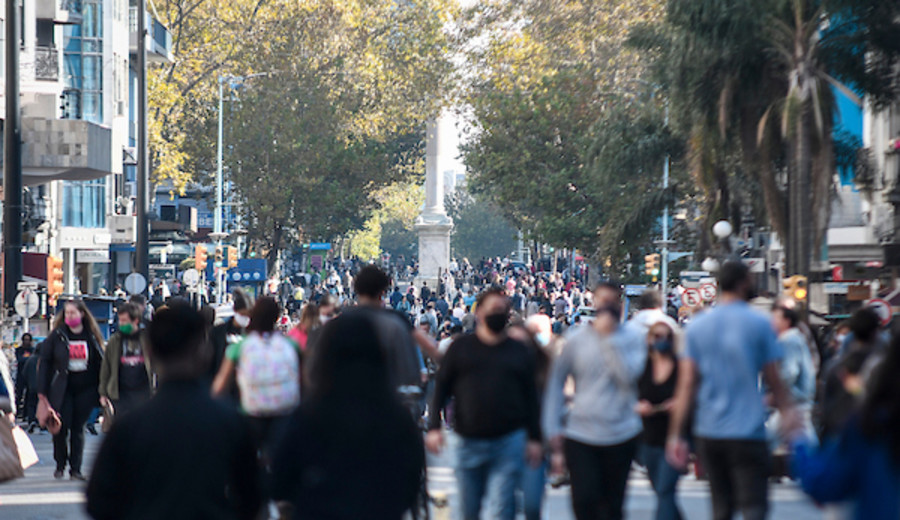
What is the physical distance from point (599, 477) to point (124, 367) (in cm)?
611

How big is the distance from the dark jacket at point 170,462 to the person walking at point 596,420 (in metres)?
3.56

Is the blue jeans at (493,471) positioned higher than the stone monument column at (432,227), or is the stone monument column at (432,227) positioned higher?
the stone monument column at (432,227)

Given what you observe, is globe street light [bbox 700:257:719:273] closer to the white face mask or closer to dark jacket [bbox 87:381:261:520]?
Result: the white face mask

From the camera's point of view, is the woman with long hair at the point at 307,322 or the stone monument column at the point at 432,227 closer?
the woman with long hair at the point at 307,322

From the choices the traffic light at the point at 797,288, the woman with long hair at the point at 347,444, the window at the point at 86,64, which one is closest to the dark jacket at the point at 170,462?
the woman with long hair at the point at 347,444

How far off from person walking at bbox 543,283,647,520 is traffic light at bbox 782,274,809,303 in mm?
15587

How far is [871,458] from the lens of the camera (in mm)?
4109

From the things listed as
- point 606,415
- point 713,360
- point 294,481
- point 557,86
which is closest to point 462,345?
point 606,415

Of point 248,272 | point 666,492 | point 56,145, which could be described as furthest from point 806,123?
point 248,272

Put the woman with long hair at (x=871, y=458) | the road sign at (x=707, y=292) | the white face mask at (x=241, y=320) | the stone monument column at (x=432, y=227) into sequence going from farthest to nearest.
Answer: the stone monument column at (x=432, y=227), the road sign at (x=707, y=292), the white face mask at (x=241, y=320), the woman with long hair at (x=871, y=458)

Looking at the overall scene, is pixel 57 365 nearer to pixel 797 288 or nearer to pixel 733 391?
pixel 733 391

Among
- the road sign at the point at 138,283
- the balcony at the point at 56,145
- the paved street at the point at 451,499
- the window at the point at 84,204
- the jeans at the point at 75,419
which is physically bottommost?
the paved street at the point at 451,499

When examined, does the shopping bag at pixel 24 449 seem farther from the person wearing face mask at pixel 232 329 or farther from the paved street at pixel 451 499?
the person wearing face mask at pixel 232 329

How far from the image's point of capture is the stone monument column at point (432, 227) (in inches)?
2815
